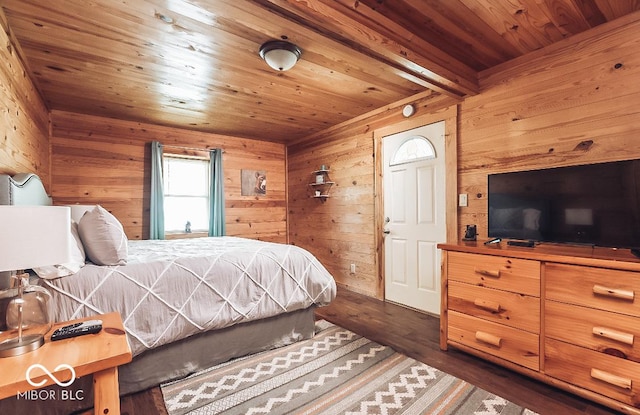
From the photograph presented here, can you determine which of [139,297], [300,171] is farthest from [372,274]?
[139,297]

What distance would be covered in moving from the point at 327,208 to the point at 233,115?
1.81m

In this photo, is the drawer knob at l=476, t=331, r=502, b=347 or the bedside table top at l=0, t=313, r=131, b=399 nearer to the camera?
the bedside table top at l=0, t=313, r=131, b=399

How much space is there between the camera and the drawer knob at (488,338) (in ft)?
6.82

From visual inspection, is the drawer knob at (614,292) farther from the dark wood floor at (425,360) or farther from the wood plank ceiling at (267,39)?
the wood plank ceiling at (267,39)

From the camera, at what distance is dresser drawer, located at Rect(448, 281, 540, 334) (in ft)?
6.37

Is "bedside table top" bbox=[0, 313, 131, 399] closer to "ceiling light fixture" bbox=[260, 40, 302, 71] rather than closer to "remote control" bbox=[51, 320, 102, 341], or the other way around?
"remote control" bbox=[51, 320, 102, 341]

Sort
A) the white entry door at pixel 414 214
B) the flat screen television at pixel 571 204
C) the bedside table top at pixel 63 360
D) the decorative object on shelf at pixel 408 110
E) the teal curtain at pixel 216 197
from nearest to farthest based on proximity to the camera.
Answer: the bedside table top at pixel 63 360, the flat screen television at pixel 571 204, the white entry door at pixel 414 214, the decorative object on shelf at pixel 408 110, the teal curtain at pixel 216 197

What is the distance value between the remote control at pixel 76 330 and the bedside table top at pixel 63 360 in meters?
0.02

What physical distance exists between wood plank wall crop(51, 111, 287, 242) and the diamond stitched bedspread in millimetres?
2252

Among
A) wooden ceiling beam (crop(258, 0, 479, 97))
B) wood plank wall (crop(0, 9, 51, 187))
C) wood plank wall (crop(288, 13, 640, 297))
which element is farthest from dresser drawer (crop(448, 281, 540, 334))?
wood plank wall (crop(0, 9, 51, 187))

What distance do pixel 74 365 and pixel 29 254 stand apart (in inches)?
15.8

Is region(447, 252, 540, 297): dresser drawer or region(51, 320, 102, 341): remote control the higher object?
region(447, 252, 540, 297): dresser drawer

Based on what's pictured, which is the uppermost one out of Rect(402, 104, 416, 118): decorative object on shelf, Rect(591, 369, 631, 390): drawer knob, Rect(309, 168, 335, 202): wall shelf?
Rect(402, 104, 416, 118): decorative object on shelf

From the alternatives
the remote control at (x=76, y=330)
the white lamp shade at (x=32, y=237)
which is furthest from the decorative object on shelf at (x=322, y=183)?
the white lamp shade at (x=32, y=237)
